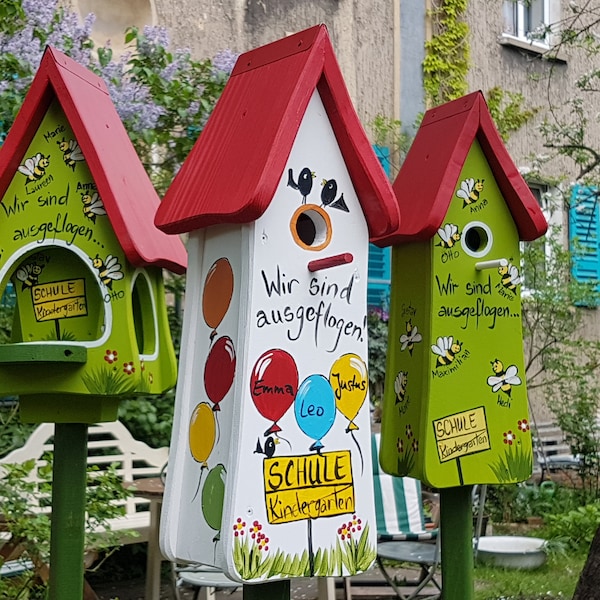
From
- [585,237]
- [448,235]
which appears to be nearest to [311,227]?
[448,235]

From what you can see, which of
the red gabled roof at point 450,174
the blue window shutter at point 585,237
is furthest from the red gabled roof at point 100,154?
the blue window shutter at point 585,237

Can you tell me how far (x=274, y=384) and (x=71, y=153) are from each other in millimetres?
1286

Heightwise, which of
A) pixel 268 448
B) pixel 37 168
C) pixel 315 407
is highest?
pixel 37 168

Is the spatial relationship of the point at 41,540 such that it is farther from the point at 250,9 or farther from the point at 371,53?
the point at 371,53

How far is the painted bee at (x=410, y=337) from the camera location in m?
3.39

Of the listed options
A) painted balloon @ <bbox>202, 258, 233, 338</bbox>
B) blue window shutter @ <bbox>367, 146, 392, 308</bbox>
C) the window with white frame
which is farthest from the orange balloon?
the window with white frame

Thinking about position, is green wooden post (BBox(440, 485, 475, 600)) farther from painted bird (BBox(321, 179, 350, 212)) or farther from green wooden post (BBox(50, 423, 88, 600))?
green wooden post (BBox(50, 423, 88, 600))

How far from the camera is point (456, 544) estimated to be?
340cm

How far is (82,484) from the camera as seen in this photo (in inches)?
137

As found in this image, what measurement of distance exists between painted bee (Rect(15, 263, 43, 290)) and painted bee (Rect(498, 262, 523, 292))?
1.63m

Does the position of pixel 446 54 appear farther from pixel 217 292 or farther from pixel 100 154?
pixel 217 292

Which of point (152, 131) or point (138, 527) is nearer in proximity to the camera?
point (138, 527)

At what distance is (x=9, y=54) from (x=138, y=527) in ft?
8.70

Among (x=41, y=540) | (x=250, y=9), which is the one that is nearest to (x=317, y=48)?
(x=41, y=540)
